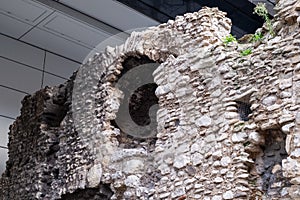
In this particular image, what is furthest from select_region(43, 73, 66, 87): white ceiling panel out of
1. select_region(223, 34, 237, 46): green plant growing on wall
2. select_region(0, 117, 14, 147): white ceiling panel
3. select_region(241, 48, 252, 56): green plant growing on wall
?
select_region(241, 48, 252, 56): green plant growing on wall

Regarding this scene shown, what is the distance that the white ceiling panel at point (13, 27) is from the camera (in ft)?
32.2

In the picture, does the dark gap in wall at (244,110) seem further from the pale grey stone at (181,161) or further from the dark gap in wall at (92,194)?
the dark gap in wall at (92,194)

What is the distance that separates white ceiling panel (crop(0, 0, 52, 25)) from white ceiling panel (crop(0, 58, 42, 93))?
2.72 ft

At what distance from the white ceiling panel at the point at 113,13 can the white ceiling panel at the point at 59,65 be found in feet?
4.08

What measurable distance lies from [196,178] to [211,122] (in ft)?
1.69

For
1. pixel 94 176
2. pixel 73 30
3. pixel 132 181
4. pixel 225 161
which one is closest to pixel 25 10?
pixel 73 30

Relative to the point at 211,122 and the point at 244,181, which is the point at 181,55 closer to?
the point at 211,122

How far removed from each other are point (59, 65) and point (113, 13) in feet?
5.35

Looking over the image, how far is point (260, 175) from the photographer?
16.0 feet

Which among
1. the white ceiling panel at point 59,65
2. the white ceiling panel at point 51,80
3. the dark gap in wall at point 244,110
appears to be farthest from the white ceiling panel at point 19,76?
the dark gap in wall at point 244,110

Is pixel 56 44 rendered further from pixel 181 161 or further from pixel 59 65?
pixel 181 161

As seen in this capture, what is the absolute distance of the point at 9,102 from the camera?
10.0 metres

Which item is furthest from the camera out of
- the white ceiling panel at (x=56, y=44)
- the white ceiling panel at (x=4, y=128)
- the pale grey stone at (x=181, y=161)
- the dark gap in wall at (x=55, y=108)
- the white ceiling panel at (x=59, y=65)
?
the white ceiling panel at (x=59, y=65)

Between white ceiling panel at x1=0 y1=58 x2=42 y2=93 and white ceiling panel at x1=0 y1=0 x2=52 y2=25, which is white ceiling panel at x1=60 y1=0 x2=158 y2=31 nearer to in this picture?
white ceiling panel at x1=0 y1=0 x2=52 y2=25
